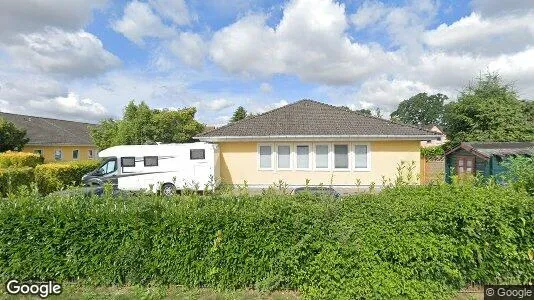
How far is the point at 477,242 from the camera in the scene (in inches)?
153

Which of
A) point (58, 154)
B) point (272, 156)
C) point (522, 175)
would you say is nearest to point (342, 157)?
point (272, 156)

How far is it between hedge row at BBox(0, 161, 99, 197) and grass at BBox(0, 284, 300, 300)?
29.8 ft

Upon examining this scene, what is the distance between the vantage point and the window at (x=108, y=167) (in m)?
14.6

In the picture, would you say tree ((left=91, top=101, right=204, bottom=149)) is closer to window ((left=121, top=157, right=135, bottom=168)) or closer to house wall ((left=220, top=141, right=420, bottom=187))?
window ((left=121, top=157, right=135, bottom=168))

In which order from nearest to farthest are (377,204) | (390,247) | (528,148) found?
(390,247) → (377,204) → (528,148)

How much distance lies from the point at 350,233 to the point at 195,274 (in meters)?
2.24

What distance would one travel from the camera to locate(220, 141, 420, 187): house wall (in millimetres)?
14789

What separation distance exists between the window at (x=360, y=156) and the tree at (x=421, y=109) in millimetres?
84130

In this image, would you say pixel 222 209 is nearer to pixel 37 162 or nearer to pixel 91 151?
pixel 37 162

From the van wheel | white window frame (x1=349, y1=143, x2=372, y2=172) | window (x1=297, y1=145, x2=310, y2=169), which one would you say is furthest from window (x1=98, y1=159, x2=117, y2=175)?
white window frame (x1=349, y1=143, x2=372, y2=172)

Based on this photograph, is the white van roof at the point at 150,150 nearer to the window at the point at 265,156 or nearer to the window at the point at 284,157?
the window at the point at 265,156

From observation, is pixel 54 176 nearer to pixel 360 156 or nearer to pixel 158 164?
pixel 158 164

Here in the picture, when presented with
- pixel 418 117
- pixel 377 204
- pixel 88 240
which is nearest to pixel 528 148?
pixel 377 204

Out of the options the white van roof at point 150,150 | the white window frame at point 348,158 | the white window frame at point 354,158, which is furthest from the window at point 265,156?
the white window frame at point 354,158
